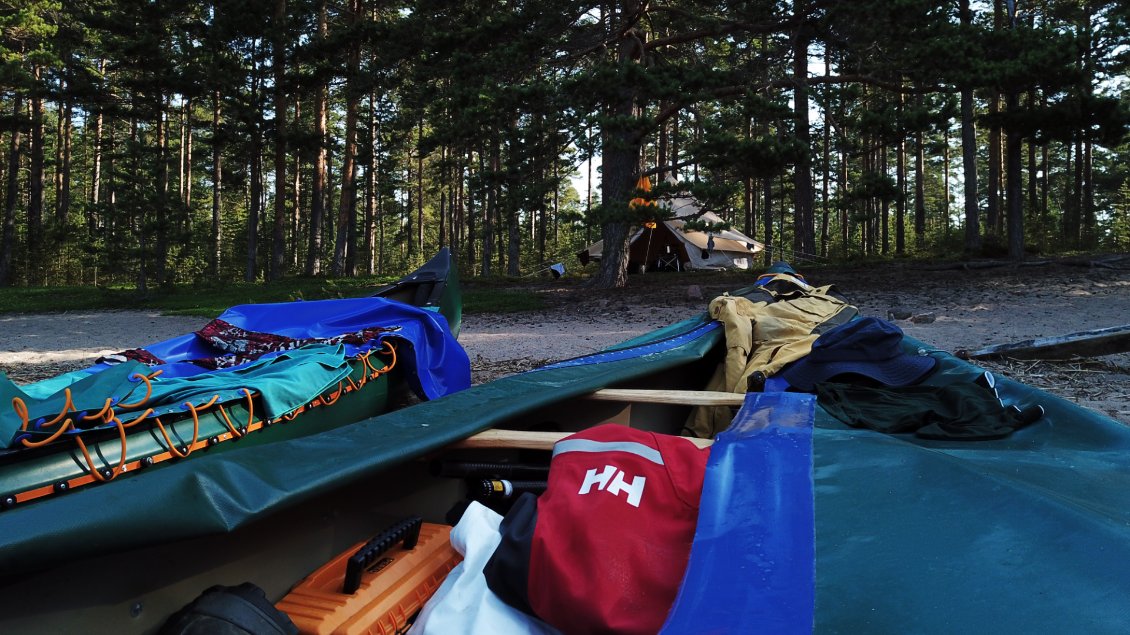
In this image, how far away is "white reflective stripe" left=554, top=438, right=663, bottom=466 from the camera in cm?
177

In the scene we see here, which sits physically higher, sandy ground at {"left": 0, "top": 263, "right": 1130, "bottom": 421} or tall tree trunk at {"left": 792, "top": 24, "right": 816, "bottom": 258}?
tall tree trunk at {"left": 792, "top": 24, "right": 816, "bottom": 258}

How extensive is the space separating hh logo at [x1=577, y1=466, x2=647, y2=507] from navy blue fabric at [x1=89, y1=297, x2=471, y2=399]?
2.67 metres

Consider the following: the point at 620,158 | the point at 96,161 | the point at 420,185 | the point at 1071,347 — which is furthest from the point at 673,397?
the point at 420,185

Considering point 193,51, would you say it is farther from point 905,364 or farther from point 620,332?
point 905,364

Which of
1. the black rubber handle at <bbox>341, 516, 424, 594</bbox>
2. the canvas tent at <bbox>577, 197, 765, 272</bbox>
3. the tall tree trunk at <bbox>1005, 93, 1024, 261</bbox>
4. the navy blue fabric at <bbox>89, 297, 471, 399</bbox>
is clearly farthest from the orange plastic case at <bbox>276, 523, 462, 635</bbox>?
the canvas tent at <bbox>577, 197, 765, 272</bbox>

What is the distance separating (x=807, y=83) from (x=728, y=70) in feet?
4.07

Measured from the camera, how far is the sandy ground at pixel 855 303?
5.43m

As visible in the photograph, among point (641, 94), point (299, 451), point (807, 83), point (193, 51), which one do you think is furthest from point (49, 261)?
point (299, 451)

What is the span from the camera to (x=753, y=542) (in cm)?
144

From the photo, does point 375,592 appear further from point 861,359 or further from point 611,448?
point 861,359

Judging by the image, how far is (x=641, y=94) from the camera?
366 inches

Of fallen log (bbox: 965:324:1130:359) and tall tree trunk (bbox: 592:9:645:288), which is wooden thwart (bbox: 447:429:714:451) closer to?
fallen log (bbox: 965:324:1130:359)

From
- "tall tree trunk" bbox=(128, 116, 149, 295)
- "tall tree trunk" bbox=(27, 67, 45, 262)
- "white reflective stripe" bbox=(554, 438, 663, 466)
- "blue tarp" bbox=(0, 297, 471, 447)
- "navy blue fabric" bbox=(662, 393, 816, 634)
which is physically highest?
"tall tree trunk" bbox=(27, 67, 45, 262)

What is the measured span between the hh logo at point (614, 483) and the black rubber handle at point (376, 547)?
54 centimetres
